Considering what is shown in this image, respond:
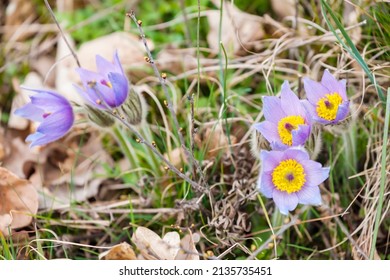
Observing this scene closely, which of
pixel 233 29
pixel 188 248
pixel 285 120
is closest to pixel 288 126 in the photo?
pixel 285 120

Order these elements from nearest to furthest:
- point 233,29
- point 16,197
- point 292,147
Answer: point 292,147
point 16,197
point 233,29

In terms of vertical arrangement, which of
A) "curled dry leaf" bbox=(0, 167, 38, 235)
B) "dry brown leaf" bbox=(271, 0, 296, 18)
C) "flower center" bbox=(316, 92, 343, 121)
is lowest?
"curled dry leaf" bbox=(0, 167, 38, 235)

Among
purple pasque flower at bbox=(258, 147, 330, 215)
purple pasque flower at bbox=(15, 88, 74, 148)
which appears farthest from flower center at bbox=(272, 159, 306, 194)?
purple pasque flower at bbox=(15, 88, 74, 148)

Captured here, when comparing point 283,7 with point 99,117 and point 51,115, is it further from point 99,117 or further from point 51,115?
point 51,115

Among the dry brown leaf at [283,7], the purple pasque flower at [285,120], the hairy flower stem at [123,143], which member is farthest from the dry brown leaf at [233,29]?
the purple pasque flower at [285,120]

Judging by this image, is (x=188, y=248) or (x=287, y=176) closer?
(x=287, y=176)

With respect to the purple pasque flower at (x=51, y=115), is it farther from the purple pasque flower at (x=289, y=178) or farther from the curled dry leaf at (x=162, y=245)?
the purple pasque flower at (x=289, y=178)

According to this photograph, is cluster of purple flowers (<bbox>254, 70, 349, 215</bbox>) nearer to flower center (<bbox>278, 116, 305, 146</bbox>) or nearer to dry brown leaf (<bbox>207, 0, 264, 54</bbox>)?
flower center (<bbox>278, 116, 305, 146</bbox>)
